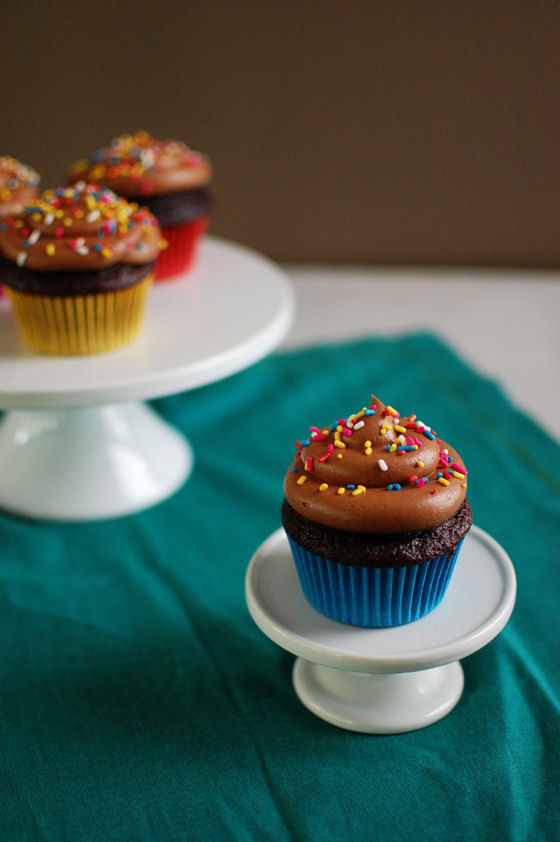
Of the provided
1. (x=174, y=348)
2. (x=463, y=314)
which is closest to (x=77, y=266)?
(x=174, y=348)

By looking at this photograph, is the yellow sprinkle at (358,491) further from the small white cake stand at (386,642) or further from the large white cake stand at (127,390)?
the large white cake stand at (127,390)

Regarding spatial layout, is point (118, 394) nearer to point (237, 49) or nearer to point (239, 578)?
point (239, 578)

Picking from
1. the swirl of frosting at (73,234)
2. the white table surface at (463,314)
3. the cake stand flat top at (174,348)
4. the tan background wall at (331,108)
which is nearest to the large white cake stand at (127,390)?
the cake stand flat top at (174,348)

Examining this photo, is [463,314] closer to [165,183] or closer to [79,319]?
[165,183]

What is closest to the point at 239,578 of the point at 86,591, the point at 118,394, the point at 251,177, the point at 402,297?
the point at 86,591

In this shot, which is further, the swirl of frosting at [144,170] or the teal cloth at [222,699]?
the swirl of frosting at [144,170]

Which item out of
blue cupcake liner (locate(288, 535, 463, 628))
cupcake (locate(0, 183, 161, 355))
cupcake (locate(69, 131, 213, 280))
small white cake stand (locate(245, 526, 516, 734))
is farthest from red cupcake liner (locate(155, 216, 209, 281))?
blue cupcake liner (locate(288, 535, 463, 628))
